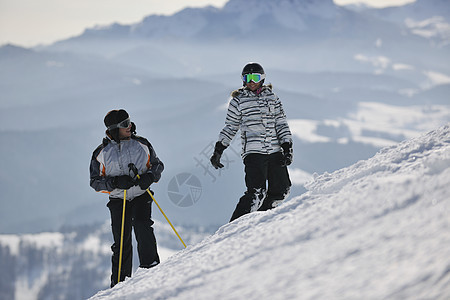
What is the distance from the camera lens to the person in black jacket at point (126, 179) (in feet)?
15.1

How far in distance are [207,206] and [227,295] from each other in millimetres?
174875

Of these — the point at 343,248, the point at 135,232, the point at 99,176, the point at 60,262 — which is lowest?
the point at 343,248

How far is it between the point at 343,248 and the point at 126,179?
2.64 m

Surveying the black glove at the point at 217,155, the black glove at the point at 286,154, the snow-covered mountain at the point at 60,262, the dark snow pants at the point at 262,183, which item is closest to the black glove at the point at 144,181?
the black glove at the point at 217,155

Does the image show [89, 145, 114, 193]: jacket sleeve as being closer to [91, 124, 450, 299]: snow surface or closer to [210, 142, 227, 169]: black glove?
[91, 124, 450, 299]: snow surface

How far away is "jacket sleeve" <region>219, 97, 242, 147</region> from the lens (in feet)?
17.6

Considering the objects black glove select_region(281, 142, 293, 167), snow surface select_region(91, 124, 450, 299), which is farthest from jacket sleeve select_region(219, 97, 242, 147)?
snow surface select_region(91, 124, 450, 299)

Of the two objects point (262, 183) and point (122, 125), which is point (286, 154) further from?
point (122, 125)

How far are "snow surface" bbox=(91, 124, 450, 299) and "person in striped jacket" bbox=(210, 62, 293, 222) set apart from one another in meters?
1.30

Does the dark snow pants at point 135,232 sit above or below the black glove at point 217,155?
below

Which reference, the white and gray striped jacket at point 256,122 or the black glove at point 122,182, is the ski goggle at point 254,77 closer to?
the white and gray striped jacket at point 256,122

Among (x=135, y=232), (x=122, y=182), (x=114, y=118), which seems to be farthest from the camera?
(x=135, y=232)

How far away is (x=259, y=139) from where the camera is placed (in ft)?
17.3

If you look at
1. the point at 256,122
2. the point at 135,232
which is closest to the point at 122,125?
the point at 135,232
